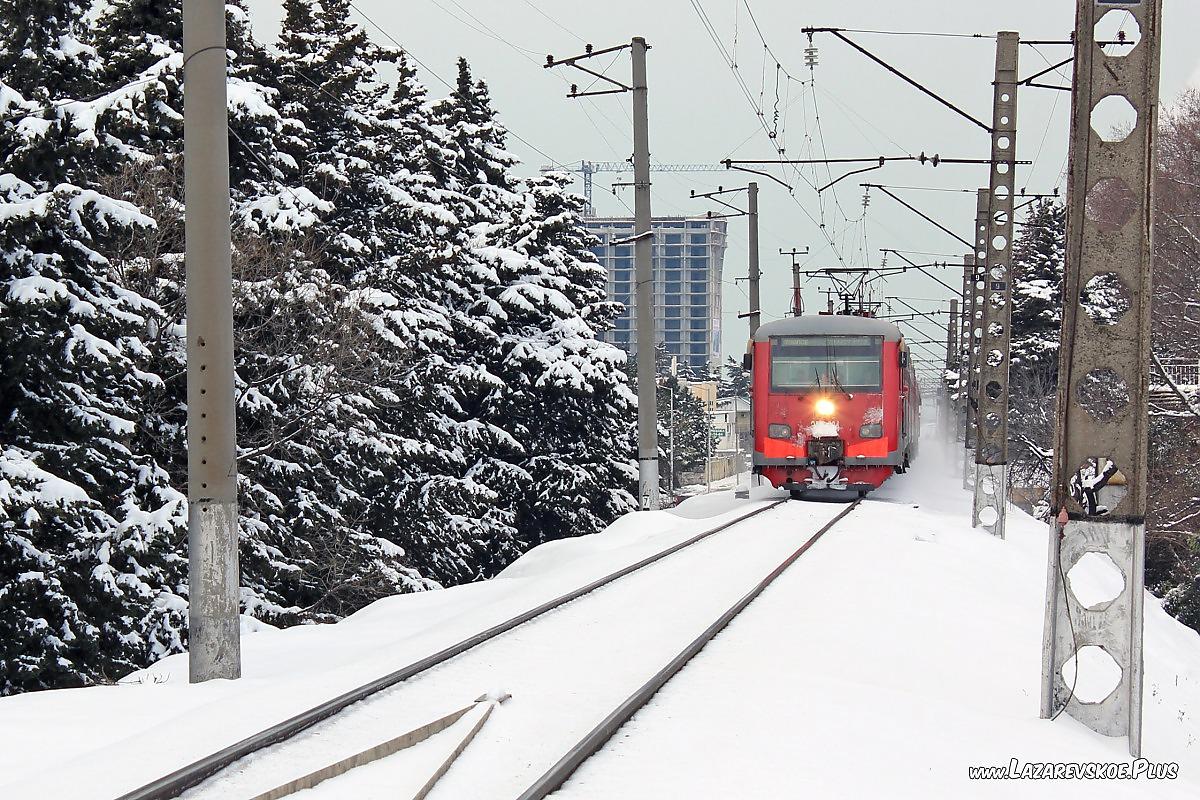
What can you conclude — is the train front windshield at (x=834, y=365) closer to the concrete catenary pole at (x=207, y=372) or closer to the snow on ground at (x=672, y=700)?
the snow on ground at (x=672, y=700)

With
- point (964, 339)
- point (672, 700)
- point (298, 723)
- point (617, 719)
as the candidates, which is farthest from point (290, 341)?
point (964, 339)

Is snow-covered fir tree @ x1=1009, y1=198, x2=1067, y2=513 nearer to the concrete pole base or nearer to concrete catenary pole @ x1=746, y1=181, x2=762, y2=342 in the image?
→ concrete catenary pole @ x1=746, y1=181, x2=762, y2=342

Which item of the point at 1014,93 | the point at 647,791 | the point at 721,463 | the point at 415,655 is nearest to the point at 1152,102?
the point at 647,791

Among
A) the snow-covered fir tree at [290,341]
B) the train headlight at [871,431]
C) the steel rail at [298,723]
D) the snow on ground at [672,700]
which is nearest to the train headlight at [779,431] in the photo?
the train headlight at [871,431]

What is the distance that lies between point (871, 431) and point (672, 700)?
715 inches

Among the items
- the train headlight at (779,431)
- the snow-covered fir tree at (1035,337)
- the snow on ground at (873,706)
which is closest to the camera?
the snow on ground at (873,706)

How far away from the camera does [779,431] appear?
26641mm

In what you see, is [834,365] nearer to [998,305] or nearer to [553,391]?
[998,305]

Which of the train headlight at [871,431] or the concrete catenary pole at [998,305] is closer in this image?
the concrete catenary pole at [998,305]

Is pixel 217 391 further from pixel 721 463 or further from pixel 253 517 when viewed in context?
pixel 721 463

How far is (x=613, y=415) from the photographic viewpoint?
3772cm

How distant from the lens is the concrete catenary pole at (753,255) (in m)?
36.9

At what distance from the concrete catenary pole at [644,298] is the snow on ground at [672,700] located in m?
7.24

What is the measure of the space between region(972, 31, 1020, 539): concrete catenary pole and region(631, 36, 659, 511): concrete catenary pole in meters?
5.60
